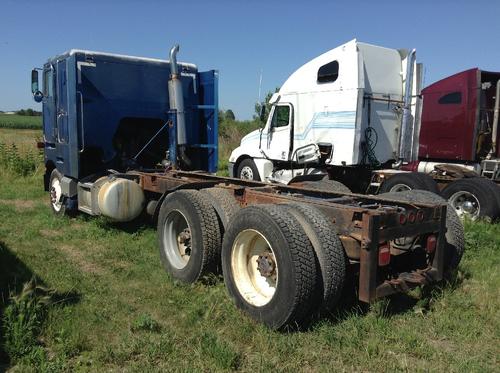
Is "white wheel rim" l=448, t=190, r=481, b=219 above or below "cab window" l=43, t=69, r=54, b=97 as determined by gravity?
below

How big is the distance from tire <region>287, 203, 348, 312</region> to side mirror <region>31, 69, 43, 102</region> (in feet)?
23.7

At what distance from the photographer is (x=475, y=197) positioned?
8648 mm

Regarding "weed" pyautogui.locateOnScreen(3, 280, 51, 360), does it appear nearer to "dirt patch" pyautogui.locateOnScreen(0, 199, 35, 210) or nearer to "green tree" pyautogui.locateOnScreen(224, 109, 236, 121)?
"dirt patch" pyautogui.locateOnScreen(0, 199, 35, 210)

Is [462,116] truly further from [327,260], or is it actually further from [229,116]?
[229,116]

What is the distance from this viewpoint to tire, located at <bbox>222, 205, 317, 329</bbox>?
378 centimetres

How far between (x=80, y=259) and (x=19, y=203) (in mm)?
5396

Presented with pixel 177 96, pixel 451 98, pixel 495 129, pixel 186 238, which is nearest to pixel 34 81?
pixel 177 96

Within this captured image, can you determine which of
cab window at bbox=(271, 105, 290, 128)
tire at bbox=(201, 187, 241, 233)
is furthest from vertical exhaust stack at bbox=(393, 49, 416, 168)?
tire at bbox=(201, 187, 241, 233)

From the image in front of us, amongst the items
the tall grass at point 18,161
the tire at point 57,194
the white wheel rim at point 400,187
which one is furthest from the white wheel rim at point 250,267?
the tall grass at point 18,161

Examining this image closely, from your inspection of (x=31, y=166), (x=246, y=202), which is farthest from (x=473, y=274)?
(x=31, y=166)

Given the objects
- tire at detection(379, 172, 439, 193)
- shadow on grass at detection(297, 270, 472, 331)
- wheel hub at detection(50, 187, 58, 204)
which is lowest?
shadow on grass at detection(297, 270, 472, 331)

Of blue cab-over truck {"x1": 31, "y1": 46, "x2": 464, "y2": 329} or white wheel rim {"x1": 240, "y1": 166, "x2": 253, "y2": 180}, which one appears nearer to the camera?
blue cab-over truck {"x1": 31, "y1": 46, "x2": 464, "y2": 329}

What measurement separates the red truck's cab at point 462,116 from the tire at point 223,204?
7.42 m

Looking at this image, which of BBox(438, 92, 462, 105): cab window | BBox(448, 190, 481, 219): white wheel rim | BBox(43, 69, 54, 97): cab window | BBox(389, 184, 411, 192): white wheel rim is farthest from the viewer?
BBox(438, 92, 462, 105): cab window
